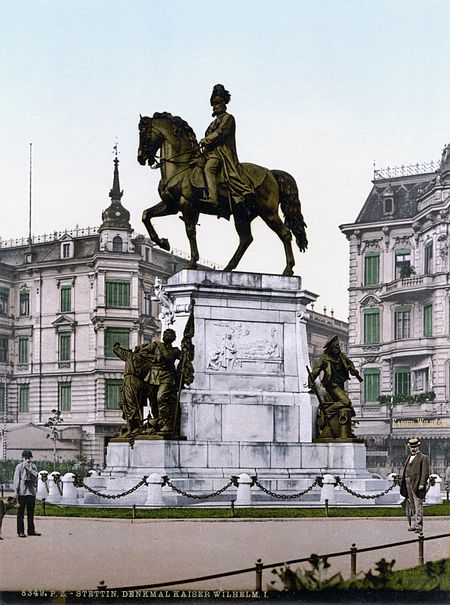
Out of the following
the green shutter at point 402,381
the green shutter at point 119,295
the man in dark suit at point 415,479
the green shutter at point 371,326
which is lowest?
the man in dark suit at point 415,479

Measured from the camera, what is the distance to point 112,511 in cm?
2548

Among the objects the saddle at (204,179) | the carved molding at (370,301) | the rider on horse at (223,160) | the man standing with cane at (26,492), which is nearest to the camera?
the man standing with cane at (26,492)

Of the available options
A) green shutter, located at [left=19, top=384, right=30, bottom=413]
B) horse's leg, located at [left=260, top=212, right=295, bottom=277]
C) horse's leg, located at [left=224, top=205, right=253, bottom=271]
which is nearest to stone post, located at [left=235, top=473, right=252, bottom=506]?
horse's leg, located at [left=260, top=212, right=295, bottom=277]

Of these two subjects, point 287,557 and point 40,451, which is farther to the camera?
point 40,451

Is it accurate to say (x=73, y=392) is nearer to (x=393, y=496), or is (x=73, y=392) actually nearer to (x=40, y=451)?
(x=40, y=451)

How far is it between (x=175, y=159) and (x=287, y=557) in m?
13.6

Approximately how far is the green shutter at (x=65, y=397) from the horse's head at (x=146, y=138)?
32023mm

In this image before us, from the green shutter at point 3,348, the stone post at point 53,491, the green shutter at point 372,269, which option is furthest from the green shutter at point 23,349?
the stone post at point 53,491

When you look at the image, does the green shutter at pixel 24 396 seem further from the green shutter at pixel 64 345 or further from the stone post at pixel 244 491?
the stone post at pixel 244 491

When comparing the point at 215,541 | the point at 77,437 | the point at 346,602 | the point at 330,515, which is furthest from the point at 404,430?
the point at 346,602

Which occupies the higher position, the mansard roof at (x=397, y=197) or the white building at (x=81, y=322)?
the mansard roof at (x=397, y=197)

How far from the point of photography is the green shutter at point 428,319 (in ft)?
213

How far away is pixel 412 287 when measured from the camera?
66250 millimetres

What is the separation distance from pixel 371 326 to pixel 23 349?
19.9 m
